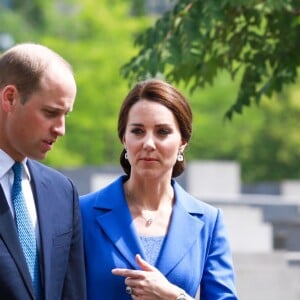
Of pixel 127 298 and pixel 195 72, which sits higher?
pixel 195 72

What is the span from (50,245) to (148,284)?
0.57m

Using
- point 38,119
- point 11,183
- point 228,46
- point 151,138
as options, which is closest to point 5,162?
point 11,183

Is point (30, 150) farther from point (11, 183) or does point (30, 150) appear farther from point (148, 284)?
point (148, 284)

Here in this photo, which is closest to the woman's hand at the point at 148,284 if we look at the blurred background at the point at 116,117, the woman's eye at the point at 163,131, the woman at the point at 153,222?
the woman at the point at 153,222

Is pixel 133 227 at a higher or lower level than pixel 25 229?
higher

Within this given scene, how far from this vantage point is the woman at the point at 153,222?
4.92m

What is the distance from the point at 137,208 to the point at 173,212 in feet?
0.47

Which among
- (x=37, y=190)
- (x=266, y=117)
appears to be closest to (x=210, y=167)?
(x=266, y=117)

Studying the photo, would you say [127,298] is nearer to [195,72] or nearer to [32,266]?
[32,266]

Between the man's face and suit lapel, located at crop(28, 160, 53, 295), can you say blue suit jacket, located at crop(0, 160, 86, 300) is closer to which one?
suit lapel, located at crop(28, 160, 53, 295)

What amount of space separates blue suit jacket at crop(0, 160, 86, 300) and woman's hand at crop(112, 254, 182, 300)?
303mm

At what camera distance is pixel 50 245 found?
4.35 metres

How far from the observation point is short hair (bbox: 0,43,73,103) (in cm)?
423

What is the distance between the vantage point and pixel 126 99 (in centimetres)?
504
